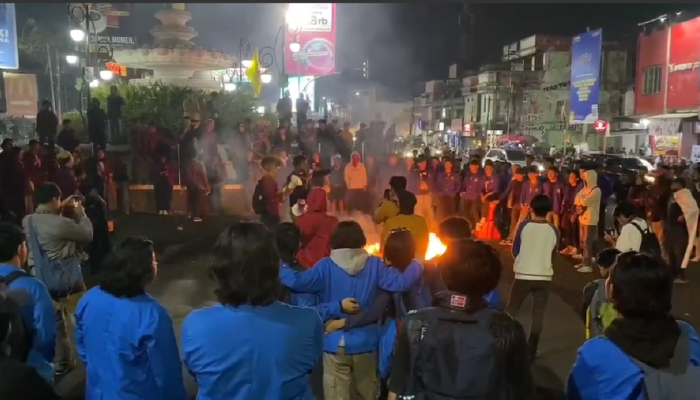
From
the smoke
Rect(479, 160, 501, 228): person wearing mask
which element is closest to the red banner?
Rect(479, 160, 501, 228): person wearing mask

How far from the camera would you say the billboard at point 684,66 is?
32.1 metres

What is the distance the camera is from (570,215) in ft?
38.5

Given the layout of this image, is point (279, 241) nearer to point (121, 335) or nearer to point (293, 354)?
point (121, 335)

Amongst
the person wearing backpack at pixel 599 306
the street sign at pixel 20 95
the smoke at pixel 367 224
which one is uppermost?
the street sign at pixel 20 95

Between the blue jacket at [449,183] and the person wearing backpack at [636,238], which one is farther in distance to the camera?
the blue jacket at [449,183]

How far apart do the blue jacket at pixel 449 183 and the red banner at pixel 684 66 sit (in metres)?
23.9

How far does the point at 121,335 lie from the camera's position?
3.15m

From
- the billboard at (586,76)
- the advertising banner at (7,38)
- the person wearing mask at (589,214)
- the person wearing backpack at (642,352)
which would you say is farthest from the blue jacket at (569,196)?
the billboard at (586,76)

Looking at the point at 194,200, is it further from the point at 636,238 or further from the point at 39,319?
the point at 39,319

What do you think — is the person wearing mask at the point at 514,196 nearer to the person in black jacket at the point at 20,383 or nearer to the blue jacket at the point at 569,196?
the blue jacket at the point at 569,196

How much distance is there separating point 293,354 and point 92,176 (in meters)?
11.0

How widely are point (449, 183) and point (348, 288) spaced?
33.0 ft

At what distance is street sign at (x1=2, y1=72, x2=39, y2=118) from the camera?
23656 mm

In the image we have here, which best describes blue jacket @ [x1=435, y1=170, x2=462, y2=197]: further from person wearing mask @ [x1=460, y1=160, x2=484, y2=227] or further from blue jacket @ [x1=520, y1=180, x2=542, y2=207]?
blue jacket @ [x1=520, y1=180, x2=542, y2=207]
